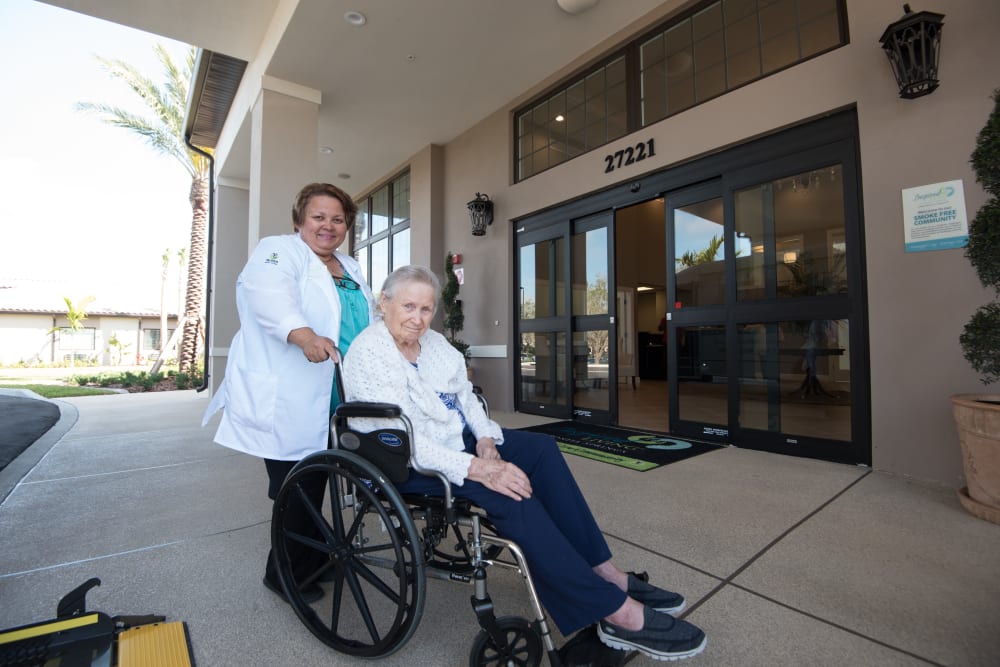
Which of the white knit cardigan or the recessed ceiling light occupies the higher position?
the recessed ceiling light

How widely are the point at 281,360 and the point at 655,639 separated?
→ 4.59 feet

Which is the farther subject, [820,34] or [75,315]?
[75,315]

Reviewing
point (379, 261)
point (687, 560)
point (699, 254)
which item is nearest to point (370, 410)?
point (687, 560)

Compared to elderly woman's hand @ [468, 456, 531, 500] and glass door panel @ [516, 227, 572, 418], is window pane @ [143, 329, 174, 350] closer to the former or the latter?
glass door panel @ [516, 227, 572, 418]

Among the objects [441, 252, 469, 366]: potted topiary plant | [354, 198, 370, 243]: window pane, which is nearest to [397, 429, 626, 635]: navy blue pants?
[441, 252, 469, 366]: potted topiary plant

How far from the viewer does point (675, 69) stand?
154 inches

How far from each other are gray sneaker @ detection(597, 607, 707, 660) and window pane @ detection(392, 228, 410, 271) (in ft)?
22.1

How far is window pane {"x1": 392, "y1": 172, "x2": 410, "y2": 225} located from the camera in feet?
24.5

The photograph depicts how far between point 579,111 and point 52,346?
28.9m

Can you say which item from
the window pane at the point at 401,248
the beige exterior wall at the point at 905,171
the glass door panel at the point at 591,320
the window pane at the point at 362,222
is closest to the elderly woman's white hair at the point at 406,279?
the beige exterior wall at the point at 905,171

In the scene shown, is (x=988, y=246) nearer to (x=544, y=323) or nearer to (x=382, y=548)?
(x=382, y=548)

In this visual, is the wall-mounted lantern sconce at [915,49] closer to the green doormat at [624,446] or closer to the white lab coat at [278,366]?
the green doormat at [624,446]

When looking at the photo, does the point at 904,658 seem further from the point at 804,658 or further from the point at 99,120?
the point at 99,120

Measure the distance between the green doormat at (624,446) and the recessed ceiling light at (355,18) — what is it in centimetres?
402
